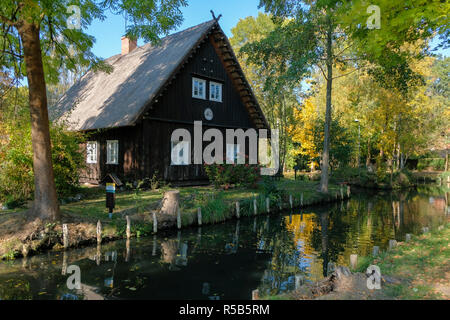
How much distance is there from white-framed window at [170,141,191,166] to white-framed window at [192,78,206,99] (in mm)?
3064

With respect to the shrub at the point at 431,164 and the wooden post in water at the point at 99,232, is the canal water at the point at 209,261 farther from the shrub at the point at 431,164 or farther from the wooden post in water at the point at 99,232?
the shrub at the point at 431,164

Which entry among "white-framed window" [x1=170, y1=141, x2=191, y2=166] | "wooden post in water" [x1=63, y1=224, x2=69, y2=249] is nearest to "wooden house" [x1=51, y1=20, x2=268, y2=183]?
"white-framed window" [x1=170, y1=141, x2=191, y2=166]

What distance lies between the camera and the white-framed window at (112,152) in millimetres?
18562

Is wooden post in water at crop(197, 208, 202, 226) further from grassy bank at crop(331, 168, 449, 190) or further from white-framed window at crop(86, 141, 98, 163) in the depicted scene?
grassy bank at crop(331, 168, 449, 190)

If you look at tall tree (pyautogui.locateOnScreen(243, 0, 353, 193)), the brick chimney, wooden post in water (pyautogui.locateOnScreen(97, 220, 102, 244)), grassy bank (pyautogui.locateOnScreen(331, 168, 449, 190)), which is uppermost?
the brick chimney

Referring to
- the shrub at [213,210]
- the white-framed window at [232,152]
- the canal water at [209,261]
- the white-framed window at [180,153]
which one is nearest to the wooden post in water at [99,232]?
the canal water at [209,261]

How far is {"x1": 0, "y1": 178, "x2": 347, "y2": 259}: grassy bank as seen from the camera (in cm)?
919

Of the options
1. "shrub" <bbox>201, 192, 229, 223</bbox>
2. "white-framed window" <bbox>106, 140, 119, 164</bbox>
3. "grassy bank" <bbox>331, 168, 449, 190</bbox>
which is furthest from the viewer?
"grassy bank" <bbox>331, 168, 449, 190</bbox>

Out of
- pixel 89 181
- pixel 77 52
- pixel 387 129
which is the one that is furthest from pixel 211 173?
pixel 387 129

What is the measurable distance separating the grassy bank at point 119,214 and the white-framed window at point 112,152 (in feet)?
7.69

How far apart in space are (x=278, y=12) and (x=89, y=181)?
1593cm

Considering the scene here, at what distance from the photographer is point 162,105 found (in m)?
17.6

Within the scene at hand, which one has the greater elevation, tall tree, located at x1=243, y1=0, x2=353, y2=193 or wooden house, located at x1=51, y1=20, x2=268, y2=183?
tall tree, located at x1=243, y1=0, x2=353, y2=193
